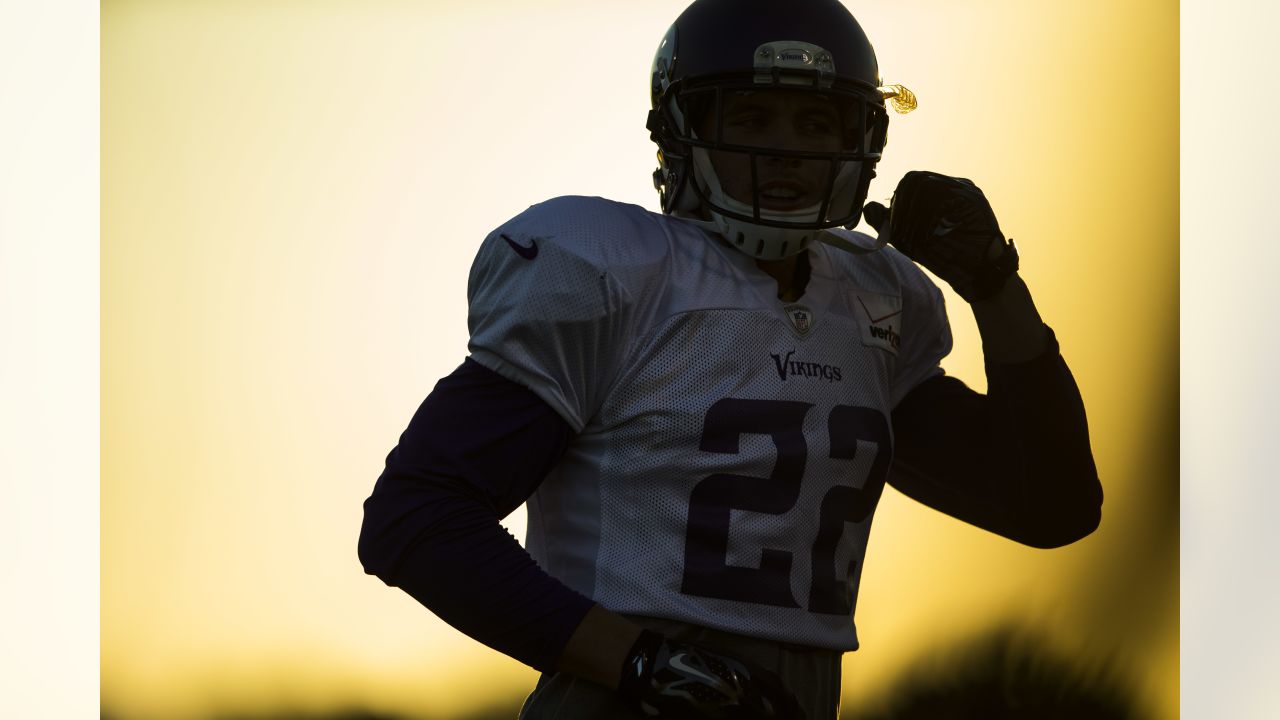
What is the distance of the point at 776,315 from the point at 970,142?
65.7 inches

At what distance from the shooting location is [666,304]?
1077 mm

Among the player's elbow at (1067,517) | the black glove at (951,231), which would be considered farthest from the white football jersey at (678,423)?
the player's elbow at (1067,517)

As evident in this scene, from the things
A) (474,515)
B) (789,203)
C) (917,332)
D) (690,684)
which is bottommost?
(690,684)

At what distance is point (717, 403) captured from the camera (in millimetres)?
1044

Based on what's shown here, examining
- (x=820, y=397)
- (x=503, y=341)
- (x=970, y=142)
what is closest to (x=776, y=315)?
(x=820, y=397)

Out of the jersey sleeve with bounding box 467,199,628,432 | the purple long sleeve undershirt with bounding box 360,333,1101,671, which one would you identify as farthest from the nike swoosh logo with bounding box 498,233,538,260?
the purple long sleeve undershirt with bounding box 360,333,1101,671

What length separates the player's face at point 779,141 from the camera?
1.14 m

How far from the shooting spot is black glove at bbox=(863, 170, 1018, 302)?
116 cm

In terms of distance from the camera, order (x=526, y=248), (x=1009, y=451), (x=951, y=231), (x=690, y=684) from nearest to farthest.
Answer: (x=690, y=684) < (x=526, y=248) < (x=951, y=231) < (x=1009, y=451)

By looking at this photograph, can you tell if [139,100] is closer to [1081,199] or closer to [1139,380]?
[1081,199]

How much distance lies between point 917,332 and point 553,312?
1.41 feet

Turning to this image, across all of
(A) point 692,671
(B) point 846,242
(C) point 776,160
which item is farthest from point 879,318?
(A) point 692,671

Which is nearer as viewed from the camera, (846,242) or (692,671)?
(692,671)

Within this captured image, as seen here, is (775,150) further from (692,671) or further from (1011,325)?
(692,671)
